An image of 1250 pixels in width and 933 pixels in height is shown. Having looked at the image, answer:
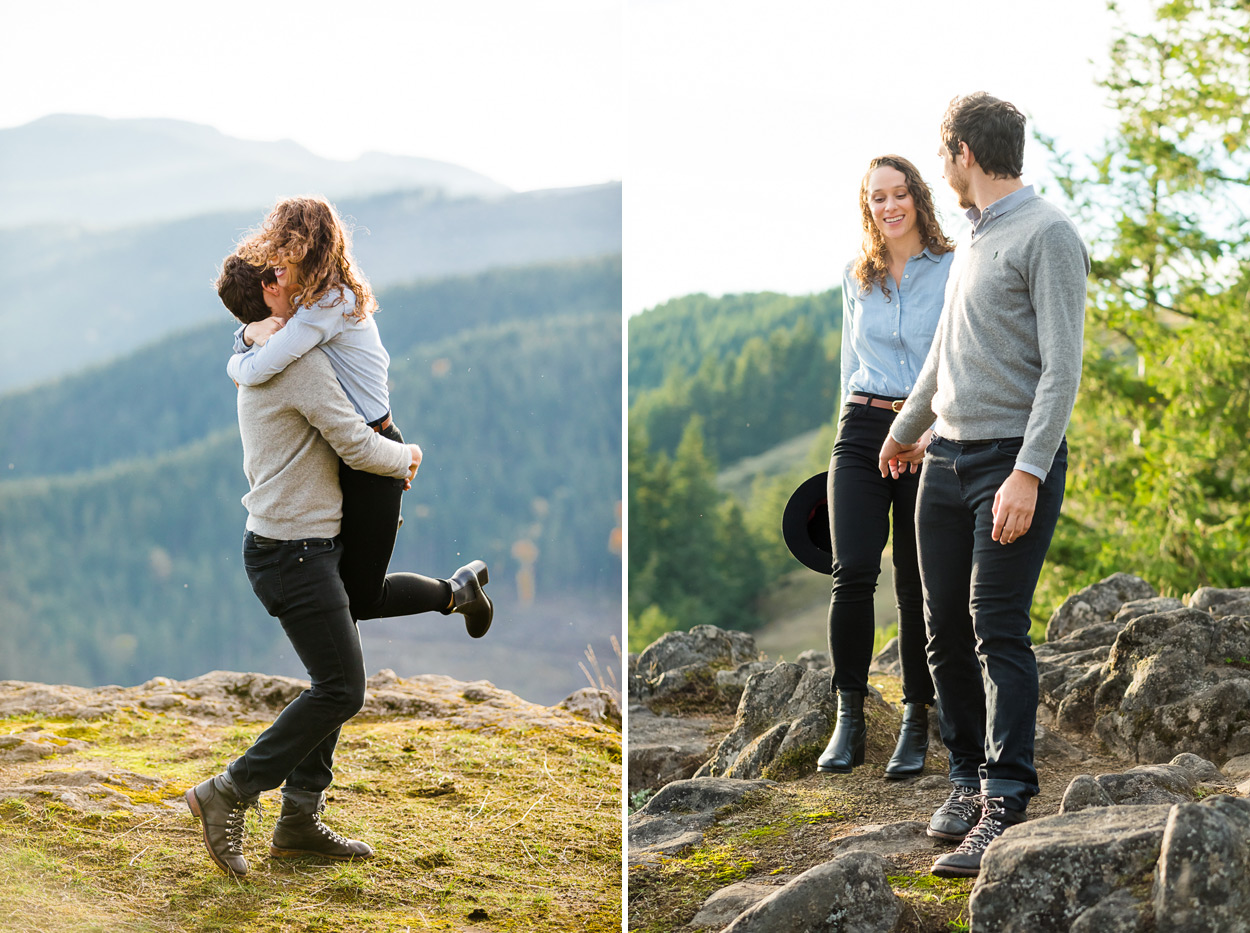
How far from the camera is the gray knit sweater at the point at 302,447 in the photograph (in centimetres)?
220

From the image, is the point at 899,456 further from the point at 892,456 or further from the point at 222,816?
the point at 222,816

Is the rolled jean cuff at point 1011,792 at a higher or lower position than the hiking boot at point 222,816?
higher

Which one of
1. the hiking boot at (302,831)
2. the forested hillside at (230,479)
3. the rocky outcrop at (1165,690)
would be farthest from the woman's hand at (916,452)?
the forested hillside at (230,479)

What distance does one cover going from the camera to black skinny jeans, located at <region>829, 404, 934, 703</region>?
2.66 meters

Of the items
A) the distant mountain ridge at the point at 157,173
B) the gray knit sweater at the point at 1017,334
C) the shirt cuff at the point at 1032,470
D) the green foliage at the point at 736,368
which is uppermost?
the distant mountain ridge at the point at 157,173

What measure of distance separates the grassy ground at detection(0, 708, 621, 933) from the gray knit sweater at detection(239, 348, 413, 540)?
2.65 ft

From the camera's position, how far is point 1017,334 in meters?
2.04

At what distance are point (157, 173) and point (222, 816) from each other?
4669mm

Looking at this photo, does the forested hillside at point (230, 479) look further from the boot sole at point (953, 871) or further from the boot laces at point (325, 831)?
the boot sole at point (953, 871)

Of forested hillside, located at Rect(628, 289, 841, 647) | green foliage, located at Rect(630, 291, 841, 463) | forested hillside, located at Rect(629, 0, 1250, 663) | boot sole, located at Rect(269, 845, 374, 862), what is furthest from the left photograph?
green foliage, located at Rect(630, 291, 841, 463)

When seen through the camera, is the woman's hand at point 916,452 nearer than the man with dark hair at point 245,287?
No

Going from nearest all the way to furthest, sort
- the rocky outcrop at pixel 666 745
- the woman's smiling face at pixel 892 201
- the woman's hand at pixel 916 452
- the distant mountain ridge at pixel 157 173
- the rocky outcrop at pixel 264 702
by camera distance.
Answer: the woman's hand at pixel 916 452
the woman's smiling face at pixel 892 201
the rocky outcrop at pixel 666 745
the rocky outcrop at pixel 264 702
the distant mountain ridge at pixel 157 173

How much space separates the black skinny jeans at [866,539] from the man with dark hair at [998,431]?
0.43 meters

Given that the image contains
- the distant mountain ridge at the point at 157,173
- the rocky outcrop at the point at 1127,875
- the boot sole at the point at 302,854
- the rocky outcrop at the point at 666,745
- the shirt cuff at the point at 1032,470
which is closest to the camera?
the rocky outcrop at the point at 1127,875
